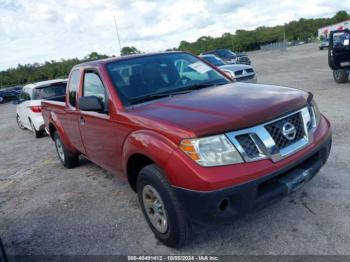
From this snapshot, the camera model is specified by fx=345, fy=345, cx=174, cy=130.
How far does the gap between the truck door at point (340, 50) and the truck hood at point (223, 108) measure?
8761 millimetres

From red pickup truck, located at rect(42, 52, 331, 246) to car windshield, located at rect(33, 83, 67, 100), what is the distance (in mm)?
5437

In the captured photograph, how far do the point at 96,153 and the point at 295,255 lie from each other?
8.70ft

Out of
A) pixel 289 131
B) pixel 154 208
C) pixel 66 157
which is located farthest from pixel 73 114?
pixel 289 131

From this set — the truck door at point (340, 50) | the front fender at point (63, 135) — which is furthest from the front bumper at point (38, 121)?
the truck door at point (340, 50)

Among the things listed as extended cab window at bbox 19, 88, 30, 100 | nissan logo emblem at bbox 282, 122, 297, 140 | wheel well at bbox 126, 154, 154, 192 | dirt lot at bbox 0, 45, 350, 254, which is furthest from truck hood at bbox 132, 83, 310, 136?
extended cab window at bbox 19, 88, 30, 100

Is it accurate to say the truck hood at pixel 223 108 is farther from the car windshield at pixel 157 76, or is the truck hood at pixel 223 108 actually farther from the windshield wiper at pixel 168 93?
the car windshield at pixel 157 76

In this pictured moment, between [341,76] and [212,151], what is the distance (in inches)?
401

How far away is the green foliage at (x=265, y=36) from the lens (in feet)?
282

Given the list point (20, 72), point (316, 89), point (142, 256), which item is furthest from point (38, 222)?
point (20, 72)

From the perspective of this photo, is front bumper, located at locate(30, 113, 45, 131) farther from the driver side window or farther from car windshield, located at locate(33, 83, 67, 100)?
the driver side window

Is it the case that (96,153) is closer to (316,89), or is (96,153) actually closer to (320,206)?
(320,206)

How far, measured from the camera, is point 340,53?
11.1m

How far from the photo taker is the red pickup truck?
2.64m

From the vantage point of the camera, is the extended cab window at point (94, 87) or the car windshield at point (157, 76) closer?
the car windshield at point (157, 76)
